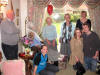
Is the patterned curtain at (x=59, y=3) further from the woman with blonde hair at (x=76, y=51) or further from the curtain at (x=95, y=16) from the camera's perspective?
the woman with blonde hair at (x=76, y=51)

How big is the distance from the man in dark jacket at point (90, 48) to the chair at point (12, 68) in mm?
1622

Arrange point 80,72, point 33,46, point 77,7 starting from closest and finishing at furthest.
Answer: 1. point 80,72
2. point 33,46
3. point 77,7

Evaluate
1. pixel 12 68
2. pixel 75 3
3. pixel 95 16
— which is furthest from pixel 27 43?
pixel 95 16

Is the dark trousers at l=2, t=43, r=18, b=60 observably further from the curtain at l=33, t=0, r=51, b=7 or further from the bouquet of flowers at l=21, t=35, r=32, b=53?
the curtain at l=33, t=0, r=51, b=7

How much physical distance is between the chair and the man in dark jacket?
1.62 metres

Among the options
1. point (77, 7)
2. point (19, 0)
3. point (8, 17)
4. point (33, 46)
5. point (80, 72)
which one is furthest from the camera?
point (77, 7)

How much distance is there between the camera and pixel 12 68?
3.31m

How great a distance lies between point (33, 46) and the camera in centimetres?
484

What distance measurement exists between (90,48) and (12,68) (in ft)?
6.24

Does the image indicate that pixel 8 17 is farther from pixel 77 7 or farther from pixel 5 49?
pixel 77 7

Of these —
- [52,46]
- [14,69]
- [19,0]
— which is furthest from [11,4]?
[14,69]

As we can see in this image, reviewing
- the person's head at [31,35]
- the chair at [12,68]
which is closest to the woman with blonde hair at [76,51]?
the person's head at [31,35]

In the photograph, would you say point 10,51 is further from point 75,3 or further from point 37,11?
point 75,3

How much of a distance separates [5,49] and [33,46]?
0.71 m
